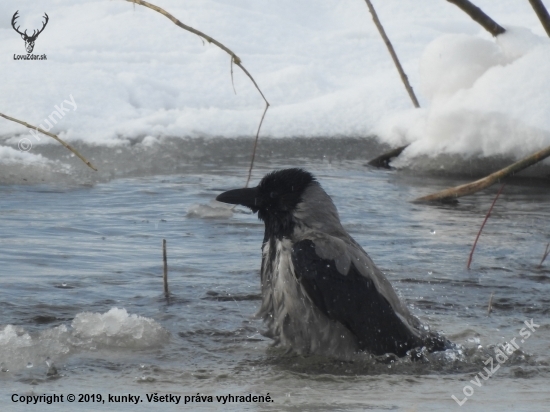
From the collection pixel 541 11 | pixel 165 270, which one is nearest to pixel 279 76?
pixel 541 11

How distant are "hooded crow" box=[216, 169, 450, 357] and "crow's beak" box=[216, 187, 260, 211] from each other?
0.90 ft

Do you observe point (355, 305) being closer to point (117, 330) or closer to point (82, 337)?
point (117, 330)

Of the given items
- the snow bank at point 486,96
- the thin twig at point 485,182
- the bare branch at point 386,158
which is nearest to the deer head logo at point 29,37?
the bare branch at point 386,158

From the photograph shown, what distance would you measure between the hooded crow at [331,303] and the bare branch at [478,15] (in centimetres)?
274

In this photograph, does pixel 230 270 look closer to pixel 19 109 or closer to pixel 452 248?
pixel 452 248

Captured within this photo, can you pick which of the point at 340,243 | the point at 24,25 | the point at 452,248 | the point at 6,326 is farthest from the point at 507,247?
the point at 24,25

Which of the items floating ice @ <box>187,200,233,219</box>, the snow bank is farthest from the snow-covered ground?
floating ice @ <box>187,200,233,219</box>

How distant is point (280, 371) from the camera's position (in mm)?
4211

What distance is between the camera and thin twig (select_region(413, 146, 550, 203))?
6.69 metres

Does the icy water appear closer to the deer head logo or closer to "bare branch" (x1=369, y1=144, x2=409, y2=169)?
"bare branch" (x1=369, y1=144, x2=409, y2=169)

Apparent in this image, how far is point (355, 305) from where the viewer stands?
4.47 m

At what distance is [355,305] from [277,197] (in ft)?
2.35

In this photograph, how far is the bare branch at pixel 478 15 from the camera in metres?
6.88

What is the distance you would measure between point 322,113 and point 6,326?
18.6ft
